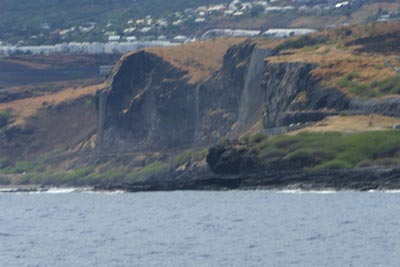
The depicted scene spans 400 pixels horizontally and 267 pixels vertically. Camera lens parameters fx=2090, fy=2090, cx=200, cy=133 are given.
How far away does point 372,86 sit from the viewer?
124 meters

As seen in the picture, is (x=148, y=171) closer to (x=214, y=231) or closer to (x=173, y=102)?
(x=173, y=102)

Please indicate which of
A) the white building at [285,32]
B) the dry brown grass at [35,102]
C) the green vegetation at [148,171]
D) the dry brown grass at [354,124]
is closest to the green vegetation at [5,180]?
the dry brown grass at [35,102]

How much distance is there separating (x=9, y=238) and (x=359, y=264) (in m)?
19.2

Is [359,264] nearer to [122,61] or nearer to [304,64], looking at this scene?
[304,64]

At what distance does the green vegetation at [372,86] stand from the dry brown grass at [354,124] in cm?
314

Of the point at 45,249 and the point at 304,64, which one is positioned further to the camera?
the point at 304,64

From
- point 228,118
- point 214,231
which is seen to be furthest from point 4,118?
point 214,231

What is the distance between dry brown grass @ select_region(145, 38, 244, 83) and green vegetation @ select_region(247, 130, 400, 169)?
37.4 meters

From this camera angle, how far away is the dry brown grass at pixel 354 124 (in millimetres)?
116188

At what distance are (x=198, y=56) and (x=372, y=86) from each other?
120ft

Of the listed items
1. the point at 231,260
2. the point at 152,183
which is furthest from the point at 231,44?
the point at 231,260

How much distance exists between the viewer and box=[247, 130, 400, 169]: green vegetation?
110m

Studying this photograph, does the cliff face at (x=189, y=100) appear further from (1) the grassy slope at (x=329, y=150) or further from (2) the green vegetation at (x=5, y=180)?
(1) the grassy slope at (x=329, y=150)

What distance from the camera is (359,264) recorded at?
64.7 m
